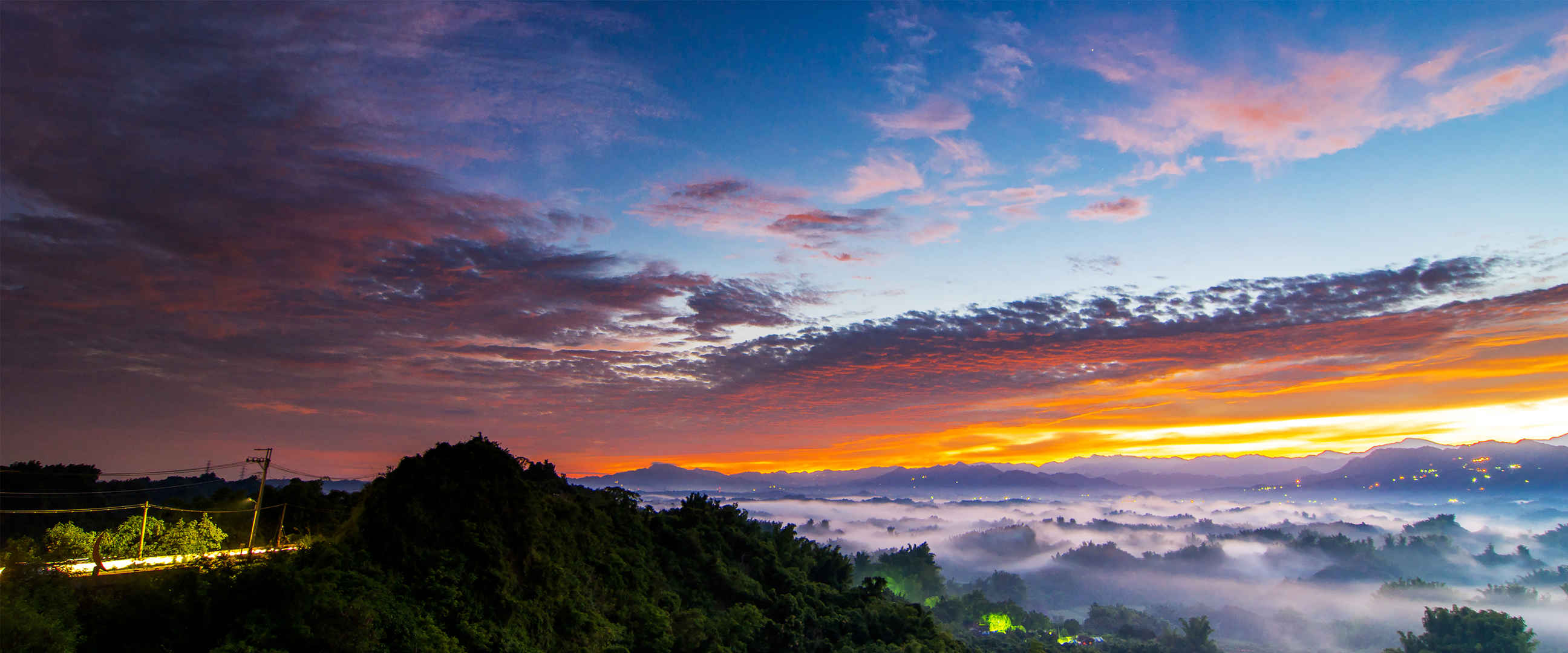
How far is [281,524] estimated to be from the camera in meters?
34.1

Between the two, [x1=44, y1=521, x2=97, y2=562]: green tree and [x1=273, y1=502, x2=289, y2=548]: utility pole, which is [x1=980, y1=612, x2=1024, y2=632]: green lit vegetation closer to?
[x1=273, y1=502, x2=289, y2=548]: utility pole

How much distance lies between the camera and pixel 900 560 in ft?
431

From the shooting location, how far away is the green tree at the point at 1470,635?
3246 inches

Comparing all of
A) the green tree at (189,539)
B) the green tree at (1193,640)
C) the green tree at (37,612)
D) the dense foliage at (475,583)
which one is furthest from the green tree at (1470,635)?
the green tree at (37,612)

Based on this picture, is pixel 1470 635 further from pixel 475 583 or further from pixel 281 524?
pixel 281 524

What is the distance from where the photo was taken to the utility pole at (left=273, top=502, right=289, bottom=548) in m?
32.2

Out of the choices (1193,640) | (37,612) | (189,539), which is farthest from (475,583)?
(1193,640)

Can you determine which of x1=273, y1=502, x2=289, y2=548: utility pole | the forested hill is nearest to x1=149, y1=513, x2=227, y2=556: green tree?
x1=273, y1=502, x2=289, y2=548: utility pole

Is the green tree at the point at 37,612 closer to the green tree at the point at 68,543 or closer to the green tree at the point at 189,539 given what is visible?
the green tree at the point at 68,543

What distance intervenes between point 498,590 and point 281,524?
16899 mm

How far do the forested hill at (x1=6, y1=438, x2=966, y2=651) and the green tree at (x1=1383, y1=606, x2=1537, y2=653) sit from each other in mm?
75115

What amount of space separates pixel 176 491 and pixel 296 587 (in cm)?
7486

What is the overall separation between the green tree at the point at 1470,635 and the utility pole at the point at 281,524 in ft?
347

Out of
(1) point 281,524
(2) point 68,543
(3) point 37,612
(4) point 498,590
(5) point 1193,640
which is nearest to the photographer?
(3) point 37,612
